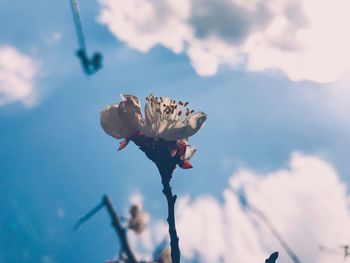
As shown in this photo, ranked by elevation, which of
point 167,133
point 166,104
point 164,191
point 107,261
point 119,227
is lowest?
point 119,227

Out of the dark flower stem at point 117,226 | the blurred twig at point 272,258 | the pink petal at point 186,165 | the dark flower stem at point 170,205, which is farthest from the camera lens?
the pink petal at point 186,165

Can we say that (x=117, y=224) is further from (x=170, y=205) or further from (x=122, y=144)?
(x=122, y=144)

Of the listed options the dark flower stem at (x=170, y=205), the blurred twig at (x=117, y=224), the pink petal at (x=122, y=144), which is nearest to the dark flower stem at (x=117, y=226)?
the blurred twig at (x=117, y=224)

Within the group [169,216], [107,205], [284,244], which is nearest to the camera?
[107,205]

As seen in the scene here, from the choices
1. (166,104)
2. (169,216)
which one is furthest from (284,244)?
(166,104)

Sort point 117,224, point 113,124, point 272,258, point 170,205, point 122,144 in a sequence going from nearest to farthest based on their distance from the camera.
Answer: point 117,224 → point 272,258 → point 170,205 → point 113,124 → point 122,144

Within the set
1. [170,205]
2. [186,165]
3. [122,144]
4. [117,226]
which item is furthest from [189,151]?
[117,226]

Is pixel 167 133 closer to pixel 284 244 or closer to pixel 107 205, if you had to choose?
→ pixel 284 244

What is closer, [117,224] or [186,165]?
[117,224]

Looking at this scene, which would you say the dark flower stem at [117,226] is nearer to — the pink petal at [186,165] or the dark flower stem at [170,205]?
the dark flower stem at [170,205]
